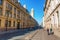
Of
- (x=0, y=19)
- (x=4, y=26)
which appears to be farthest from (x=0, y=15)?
(x=4, y=26)

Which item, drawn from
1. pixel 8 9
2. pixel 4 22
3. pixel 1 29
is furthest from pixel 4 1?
pixel 1 29

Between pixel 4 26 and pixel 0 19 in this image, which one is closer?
pixel 0 19

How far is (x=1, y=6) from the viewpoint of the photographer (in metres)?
38.2

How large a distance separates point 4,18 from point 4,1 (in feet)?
19.3

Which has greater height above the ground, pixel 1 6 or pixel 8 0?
pixel 8 0

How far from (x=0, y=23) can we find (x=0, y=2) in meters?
6.93

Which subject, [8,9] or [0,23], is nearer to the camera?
[0,23]

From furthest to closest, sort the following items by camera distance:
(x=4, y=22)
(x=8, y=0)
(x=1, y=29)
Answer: (x=8, y=0)
(x=4, y=22)
(x=1, y=29)

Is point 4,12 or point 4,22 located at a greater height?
point 4,12

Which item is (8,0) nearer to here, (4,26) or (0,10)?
(0,10)

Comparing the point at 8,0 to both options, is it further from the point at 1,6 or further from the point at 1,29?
the point at 1,29

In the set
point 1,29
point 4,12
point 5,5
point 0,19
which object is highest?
point 5,5

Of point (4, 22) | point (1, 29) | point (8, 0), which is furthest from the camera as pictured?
point (8, 0)

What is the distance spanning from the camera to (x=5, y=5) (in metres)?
40.1
